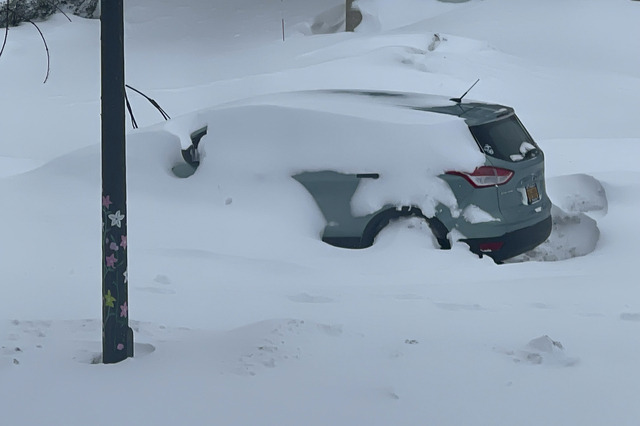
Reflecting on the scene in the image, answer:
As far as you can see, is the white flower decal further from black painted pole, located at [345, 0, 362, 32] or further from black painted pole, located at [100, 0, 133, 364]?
black painted pole, located at [345, 0, 362, 32]

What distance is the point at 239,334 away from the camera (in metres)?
4.84

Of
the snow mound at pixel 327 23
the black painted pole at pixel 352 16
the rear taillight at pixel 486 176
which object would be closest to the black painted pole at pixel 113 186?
the rear taillight at pixel 486 176

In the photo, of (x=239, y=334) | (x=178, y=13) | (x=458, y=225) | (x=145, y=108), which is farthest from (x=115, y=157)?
(x=178, y=13)

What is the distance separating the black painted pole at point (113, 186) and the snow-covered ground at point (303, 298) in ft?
0.52

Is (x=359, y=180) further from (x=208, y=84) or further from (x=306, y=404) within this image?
(x=208, y=84)

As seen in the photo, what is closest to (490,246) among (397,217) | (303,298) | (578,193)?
(397,217)

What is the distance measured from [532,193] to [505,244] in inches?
18.8

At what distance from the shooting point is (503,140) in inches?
279

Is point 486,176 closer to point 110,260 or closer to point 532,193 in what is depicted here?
point 532,193

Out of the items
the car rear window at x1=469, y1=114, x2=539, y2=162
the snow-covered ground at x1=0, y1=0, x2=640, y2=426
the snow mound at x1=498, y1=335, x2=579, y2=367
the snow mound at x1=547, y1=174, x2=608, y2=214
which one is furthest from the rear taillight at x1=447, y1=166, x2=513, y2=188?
the snow mound at x1=498, y1=335, x2=579, y2=367

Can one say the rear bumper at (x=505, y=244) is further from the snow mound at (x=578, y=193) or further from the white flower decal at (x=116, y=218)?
the white flower decal at (x=116, y=218)

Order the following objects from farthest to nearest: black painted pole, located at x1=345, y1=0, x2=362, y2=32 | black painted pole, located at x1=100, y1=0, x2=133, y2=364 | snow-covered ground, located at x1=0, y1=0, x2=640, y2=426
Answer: black painted pole, located at x1=345, y1=0, x2=362, y2=32, black painted pole, located at x1=100, y1=0, x2=133, y2=364, snow-covered ground, located at x1=0, y1=0, x2=640, y2=426

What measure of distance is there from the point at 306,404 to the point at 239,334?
917 millimetres

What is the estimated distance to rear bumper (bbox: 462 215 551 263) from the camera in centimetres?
693
